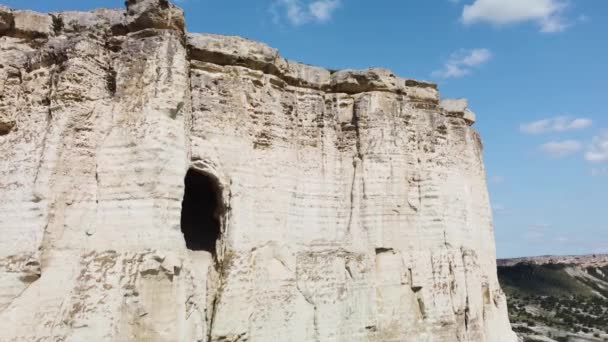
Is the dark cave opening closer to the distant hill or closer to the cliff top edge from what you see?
the cliff top edge

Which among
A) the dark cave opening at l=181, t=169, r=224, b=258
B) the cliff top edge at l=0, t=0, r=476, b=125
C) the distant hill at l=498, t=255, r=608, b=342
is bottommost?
the distant hill at l=498, t=255, r=608, b=342

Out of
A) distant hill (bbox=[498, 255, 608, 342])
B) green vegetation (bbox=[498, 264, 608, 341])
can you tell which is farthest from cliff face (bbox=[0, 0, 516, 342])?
green vegetation (bbox=[498, 264, 608, 341])

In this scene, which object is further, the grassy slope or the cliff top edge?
the grassy slope

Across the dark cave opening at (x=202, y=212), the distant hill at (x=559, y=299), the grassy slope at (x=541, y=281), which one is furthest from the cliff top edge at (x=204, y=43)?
the grassy slope at (x=541, y=281)

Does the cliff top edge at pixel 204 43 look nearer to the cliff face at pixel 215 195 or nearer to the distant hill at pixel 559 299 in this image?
the cliff face at pixel 215 195

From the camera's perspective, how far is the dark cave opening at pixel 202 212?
955 centimetres

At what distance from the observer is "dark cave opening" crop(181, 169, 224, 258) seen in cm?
955

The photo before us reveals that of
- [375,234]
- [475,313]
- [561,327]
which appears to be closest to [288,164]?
[375,234]

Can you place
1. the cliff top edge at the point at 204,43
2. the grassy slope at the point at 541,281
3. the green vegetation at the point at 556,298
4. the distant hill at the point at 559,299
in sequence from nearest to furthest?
the cliff top edge at the point at 204,43 < the distant hill at the point at 559,299 < the green vegetation at the point at 556,298 < the grassy slope at the point at 541,281

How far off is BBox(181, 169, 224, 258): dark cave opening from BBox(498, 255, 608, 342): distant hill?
95.6 ft

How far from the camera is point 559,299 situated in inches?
2275

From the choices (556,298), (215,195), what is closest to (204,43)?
(215,195)

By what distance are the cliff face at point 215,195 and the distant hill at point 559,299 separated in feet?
85.7

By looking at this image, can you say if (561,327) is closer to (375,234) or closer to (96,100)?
(375,234)
